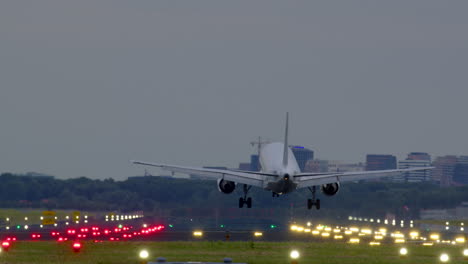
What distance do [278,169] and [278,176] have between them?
1.89m

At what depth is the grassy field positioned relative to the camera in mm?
63531

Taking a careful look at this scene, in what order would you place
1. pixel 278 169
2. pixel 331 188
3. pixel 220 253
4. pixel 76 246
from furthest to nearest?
pixel 331 188 → pixel 278 169 → pixel 220 253 → pixel 76 246

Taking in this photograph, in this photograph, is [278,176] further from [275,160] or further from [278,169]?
[275,160]

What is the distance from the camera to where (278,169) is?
3836 inches

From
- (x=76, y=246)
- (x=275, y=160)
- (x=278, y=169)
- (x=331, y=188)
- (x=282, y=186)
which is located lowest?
(x=76, y=246)

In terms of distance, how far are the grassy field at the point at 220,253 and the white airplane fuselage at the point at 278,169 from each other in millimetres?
13561

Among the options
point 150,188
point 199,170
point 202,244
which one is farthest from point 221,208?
point 202,244

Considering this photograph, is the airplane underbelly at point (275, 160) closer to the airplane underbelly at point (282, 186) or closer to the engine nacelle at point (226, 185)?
the airplane underbelly at point (282, 186)

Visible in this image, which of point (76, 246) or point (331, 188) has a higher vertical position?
point (331, 188)

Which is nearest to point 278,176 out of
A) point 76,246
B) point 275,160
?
point 275,160

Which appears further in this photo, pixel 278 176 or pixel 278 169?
pixel 278 169

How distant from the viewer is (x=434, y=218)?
156m

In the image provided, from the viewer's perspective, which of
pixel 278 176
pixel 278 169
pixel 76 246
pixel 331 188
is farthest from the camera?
pixel 331 188

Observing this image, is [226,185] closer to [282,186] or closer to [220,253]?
[282,186]
